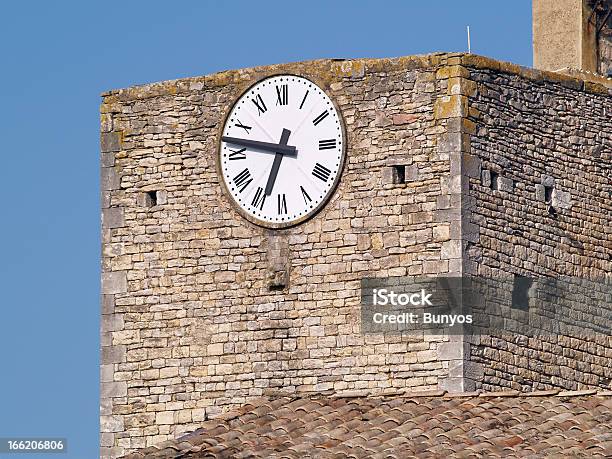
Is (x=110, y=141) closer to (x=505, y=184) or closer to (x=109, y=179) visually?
(x=109, y=179)

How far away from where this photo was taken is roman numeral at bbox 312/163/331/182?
30.0 meters

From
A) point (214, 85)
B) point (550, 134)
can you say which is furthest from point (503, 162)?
A: point (214, 85)

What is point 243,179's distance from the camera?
30406 millimetres

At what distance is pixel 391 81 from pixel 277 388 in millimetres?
3591

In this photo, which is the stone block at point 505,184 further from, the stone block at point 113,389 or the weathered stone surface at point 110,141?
the stone block at point 113,389

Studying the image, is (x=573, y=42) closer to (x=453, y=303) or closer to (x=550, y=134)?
(x=550, y=134)

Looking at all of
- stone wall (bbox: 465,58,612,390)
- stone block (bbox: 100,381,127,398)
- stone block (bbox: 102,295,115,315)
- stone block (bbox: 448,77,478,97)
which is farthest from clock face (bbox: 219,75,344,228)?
stone block (bbox: 100,381,127,398)

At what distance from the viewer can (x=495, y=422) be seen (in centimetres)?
2698

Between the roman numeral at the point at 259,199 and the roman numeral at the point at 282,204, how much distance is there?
0.19m

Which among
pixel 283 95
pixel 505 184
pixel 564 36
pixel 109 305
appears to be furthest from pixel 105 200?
pixel 564 36

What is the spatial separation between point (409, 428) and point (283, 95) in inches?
193

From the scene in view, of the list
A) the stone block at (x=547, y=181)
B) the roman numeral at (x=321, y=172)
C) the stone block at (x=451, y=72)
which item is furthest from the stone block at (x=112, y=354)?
the stone block at (x=547, y=181)

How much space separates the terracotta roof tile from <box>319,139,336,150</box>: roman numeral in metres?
2.97

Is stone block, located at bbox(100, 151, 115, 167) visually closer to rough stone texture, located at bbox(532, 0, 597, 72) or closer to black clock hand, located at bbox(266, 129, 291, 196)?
black clock hand, located at bbox(266, 129, 291, 196)
